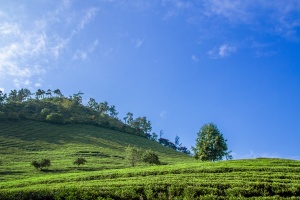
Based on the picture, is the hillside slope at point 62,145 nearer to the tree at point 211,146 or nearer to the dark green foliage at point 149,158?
the dark green foliage at point 149,158

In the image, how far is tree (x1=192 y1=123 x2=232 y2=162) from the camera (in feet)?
256

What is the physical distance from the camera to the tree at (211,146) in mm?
78125

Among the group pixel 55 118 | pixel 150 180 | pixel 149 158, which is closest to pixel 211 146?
pixel 149 158

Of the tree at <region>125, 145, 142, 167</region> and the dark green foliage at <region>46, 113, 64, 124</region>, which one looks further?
the dark green foliage at <region>46, 113, 64, 124</region>

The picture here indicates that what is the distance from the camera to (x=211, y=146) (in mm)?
78375

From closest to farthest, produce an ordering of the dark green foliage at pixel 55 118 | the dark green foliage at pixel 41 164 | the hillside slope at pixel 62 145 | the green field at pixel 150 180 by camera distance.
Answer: the green field at pixel 150 180 → the dark green foliage at pixel 41 164 → the hillside slope at pixel 62 145 → the dark green foliage at pixel 55 118

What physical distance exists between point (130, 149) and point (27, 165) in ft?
89.1

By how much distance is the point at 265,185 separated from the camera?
128 feet

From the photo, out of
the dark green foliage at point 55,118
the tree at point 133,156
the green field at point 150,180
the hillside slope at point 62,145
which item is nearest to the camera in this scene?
the green field at point 150,180

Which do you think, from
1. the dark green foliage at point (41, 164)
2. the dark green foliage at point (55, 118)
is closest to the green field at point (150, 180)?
the dark green foliage at point (41, 164)

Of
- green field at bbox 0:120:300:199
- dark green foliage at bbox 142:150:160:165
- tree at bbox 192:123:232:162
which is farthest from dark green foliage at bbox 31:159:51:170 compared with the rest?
tree at bbox 192:123:232:162

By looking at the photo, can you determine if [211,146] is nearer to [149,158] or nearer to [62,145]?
[149,158]

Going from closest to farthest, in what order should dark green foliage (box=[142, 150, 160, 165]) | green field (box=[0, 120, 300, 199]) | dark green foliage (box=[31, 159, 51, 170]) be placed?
green field (box=[0, 120, 300, 199])
dark green foliage (box=[31, 159, 51, 170])
dark green foliage (box=[142, 150, 160, 165])

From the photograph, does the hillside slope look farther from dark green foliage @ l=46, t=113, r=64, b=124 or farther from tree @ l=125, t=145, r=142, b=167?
dark green foliage @ l=46, t=113, r=64, b=124
